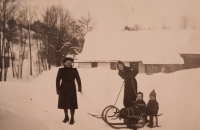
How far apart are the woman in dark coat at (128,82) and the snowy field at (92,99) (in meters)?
0.06

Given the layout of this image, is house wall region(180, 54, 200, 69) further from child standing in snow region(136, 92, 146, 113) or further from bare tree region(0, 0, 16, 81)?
bare tree region(0, 0, 16, 81)

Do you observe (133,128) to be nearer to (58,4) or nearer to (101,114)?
(101,114)

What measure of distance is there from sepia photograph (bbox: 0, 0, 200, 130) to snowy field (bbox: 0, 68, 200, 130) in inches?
0.5

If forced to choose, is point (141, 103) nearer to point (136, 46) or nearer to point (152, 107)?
point (152, 107)

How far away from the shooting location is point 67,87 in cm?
265

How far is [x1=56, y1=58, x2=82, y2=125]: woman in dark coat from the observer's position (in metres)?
2.65

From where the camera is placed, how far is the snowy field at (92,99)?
2615 mm

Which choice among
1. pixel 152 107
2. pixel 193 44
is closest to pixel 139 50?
pixel 193 44

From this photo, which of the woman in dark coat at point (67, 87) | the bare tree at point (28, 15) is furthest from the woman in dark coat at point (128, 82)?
the bare tree at point (28, 15)

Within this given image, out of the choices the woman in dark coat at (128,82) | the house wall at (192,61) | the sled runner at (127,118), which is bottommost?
the sled runner at (127,118)

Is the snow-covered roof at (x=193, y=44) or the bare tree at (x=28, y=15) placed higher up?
the bare tree at (x=28, y=15)

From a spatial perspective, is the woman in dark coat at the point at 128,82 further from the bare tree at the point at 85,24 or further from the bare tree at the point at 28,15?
the bare tree at the point at 28,15

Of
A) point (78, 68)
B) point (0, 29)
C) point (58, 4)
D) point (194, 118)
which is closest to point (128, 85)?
point (78, 68)

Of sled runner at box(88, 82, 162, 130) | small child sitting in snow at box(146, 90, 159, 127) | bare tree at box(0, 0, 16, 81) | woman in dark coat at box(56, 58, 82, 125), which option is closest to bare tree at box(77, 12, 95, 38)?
woman in dark coat at box(56, 58, 82, 125)
